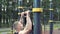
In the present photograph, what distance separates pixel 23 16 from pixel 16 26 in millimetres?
223

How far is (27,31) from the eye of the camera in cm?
261

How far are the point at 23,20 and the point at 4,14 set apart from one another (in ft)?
50.2

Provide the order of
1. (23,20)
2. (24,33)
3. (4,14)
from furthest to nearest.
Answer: (4,14), (23,20), (24,33)

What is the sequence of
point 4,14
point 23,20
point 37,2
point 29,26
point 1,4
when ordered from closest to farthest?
point 37,2
point 29,26
point 23,20
point 1,4
point 4,14

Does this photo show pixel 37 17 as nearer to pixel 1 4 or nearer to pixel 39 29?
pixel 39 29

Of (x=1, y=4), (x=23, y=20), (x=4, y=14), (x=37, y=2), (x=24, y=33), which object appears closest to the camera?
(x=37, y=2)

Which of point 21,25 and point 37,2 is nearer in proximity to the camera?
point 37,2

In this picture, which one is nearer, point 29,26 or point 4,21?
point 29,26

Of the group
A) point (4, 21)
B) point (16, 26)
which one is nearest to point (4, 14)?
point (4, 21)

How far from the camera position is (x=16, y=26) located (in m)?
3.02

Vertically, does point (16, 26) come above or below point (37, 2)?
below

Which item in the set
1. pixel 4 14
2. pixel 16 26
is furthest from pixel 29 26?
pixel 4 14

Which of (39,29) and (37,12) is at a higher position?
(37,12)

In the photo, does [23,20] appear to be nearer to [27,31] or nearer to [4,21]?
[27,31]
